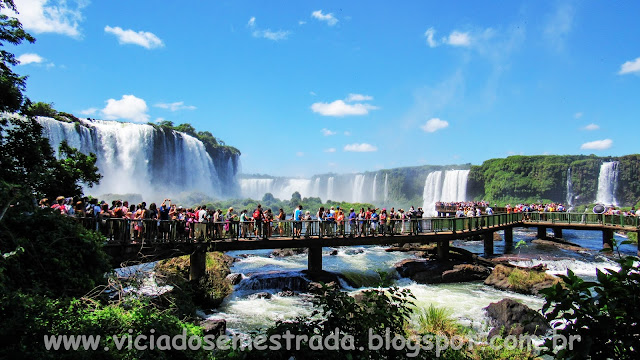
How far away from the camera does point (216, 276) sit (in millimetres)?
13594

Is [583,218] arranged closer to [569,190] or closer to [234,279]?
[234,279]

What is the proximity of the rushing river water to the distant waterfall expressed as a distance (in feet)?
148

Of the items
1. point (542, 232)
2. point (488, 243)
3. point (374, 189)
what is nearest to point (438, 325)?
point (488, 243)

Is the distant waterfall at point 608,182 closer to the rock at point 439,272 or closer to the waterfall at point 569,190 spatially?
the waterfall at point 569,190

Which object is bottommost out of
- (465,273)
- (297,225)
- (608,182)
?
(465,273)

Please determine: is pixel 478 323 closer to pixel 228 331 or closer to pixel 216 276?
pixel 228 331

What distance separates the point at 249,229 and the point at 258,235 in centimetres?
43

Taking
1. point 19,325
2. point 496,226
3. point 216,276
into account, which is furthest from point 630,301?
point 496,226

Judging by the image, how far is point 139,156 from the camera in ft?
156

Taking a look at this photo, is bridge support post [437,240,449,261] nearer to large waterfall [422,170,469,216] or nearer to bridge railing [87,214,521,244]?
bridge railing [87,214,521,244]

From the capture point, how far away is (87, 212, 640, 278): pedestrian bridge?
452 inches

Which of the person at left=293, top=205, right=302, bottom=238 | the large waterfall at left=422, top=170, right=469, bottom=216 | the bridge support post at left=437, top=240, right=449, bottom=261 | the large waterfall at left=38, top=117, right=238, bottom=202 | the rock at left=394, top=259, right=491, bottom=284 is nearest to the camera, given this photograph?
the person at left=293, top=205, right=302, bottom=238

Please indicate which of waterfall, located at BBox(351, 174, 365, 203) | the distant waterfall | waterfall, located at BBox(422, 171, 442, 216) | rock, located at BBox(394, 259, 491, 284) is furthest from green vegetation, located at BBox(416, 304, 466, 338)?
waterfall, located at BBox(351, 174, 365, 203)

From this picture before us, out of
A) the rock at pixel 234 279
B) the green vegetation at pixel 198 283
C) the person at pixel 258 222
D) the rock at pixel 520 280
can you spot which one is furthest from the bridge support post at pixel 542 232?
the green vegetation at pixel 198 283
